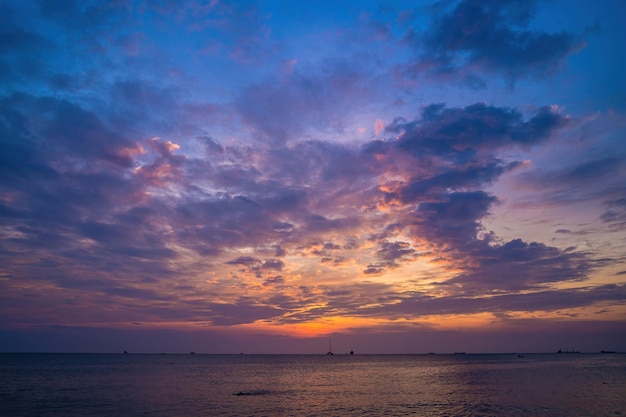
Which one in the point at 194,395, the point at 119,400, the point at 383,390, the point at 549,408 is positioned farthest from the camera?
the point at 383,390

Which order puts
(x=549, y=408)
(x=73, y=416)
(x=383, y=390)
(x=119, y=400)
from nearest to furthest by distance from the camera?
(x=73, y=416) < (x=549, y=408) < (x=119, y=400) < (x=383, y=390)

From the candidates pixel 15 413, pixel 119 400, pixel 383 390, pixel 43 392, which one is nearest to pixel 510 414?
pixel 383 390

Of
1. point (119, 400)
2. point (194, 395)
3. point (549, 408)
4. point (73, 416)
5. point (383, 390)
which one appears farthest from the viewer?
point (383, 390)

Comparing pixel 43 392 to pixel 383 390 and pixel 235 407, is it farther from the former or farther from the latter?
pixel 383 390

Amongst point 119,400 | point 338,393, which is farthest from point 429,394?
point 119,400

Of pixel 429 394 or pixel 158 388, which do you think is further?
pixel 158 388

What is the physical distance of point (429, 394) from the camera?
76438 millimetres

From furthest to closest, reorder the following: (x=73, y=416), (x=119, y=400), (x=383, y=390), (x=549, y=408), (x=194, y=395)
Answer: (x=383, y=390) → (x=194, y=395) → (x=119, y=400) → (x=549, y=408) → (x=73, y=416)

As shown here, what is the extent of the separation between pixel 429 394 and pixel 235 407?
115ft

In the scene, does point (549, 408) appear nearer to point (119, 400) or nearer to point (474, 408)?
point (474, 408)

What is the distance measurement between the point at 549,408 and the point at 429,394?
73.8 ft

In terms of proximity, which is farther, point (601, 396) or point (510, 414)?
point (601, 396)

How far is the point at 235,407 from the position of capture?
61.4 metres

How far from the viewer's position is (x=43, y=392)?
7738cm
